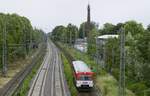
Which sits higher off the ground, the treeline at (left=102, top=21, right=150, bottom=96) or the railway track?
the treeline at (left=102, top=21, right=150, bottom=96)

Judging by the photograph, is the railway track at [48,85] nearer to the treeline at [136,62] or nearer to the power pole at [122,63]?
the treeline at [136,62]

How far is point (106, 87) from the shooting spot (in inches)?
1892

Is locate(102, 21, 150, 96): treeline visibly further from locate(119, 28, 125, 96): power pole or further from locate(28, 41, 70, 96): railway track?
locate(28, 41, 70, 96): railway track

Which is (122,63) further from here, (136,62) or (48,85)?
(48,85)

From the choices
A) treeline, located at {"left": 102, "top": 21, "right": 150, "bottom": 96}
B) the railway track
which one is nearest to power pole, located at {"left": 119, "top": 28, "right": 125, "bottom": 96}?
treeline, located at {"left": 102, "top": 21, "right": 150, "bottom": 96}

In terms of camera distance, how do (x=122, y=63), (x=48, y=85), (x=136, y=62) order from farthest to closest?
(x=48, y=85) → (x=136, y=62) → (x=122, y=63)

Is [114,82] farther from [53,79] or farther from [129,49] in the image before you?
[53,79]

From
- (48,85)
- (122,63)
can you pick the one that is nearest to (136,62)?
(48,85)

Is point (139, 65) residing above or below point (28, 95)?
above

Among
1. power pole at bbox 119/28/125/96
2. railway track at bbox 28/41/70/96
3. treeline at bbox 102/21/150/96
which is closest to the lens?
power pole at bbox 119/28/125/96

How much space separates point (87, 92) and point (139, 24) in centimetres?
6053

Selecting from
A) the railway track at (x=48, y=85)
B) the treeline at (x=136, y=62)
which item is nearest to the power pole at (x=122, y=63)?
the treeline at (x=136, y=62)

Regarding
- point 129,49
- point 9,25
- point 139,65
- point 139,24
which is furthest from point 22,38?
point 139,65

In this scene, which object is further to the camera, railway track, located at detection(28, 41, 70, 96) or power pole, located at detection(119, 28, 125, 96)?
railway track, located at detection(28, 41, 70, 96)
